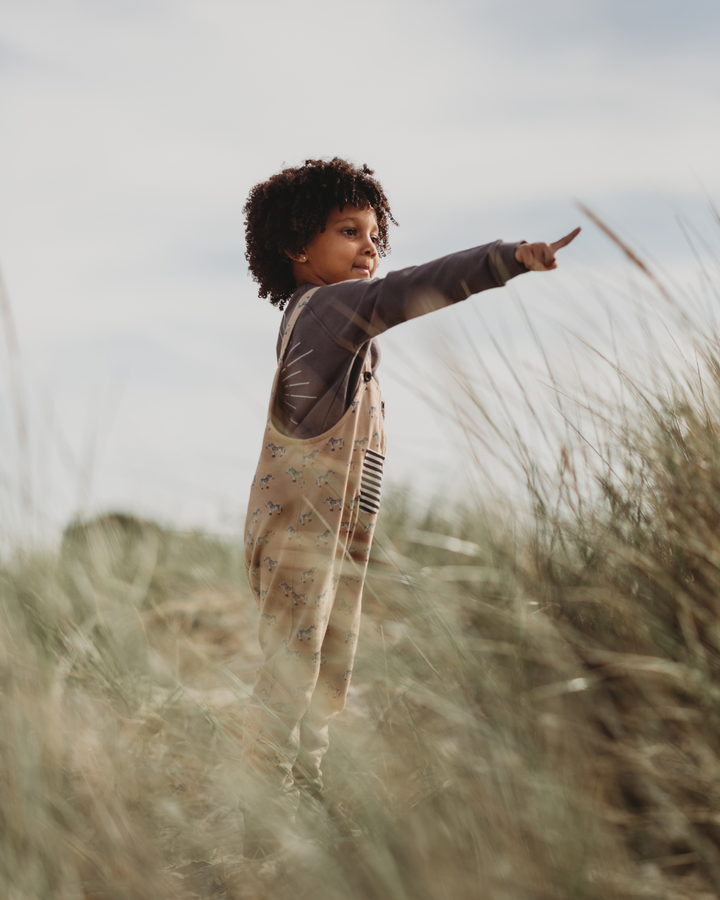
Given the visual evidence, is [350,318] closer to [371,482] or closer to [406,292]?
[406,292]

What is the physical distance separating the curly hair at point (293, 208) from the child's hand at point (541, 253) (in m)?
0.73

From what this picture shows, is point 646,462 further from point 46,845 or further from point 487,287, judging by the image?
point 46,845

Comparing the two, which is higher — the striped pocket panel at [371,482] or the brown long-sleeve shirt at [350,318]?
the brown long-sleeve shirt at [350,318]

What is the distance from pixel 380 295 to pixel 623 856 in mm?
956

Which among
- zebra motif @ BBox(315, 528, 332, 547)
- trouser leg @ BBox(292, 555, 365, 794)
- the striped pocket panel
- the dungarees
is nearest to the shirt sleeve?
the dungarees

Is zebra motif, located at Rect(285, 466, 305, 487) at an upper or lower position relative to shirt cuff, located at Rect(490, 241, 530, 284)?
lower

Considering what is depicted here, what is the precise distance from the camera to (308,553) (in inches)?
57.8

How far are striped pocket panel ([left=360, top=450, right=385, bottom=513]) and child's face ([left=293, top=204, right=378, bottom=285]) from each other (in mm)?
452

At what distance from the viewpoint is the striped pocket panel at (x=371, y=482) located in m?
1.55

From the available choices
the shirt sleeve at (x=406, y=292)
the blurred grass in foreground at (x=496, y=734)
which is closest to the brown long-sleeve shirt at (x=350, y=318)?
the shirt sleeve at (x=406, y=292)

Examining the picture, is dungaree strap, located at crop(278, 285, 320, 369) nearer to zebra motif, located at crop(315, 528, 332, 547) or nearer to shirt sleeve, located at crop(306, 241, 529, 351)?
shirt sleeve, located at crop(306, 241, 529, 351)

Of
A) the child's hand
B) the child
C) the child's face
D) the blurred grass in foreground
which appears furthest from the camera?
the child's face

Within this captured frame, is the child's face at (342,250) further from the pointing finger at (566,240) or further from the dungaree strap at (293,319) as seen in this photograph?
the pointing finger at (566,240)

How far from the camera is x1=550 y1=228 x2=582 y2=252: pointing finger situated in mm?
1113
